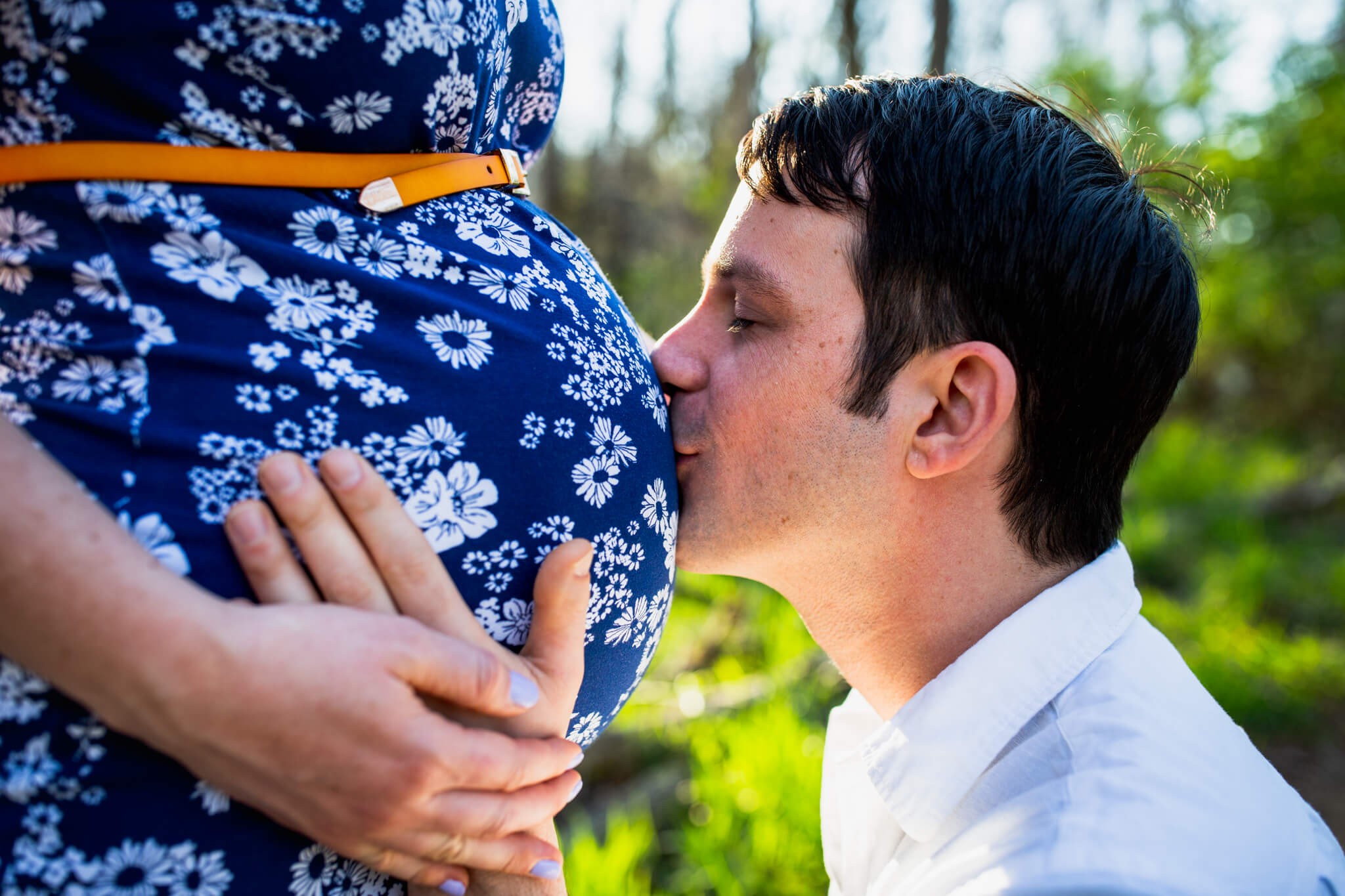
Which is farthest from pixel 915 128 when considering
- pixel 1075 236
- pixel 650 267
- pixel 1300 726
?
pixel 650 267

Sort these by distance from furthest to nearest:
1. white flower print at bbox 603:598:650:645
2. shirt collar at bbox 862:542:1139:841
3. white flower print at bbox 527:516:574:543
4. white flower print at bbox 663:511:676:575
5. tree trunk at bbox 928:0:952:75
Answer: tree trunk at bbox 928:0:952:75, shirt collar at bbox 862:542:1139:841, white flower print at bbox 663:511:676:575, white flower print at bbox 603:598:650:645, white flower print at bbox 527:516:574:543

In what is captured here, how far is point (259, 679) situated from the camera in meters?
0.92

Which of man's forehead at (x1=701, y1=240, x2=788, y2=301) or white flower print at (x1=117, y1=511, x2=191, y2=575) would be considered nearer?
white flower print at (x1=117, y1=511, x2=191, y2=575)

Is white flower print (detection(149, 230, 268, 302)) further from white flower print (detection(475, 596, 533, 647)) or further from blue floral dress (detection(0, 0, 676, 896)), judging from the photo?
white flower print (detection(475, 596, 533, 647))

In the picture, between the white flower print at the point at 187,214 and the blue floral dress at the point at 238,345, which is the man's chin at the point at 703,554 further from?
the white flower print at the point at 187,214

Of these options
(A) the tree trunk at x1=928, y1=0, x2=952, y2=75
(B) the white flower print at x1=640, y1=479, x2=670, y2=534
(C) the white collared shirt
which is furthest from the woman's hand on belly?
(A) the tree trunk at x1=928, y1=0, x2=952, y2=75

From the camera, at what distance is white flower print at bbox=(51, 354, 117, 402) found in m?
0.99

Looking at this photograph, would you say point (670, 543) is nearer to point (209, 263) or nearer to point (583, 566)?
point (583, 566)

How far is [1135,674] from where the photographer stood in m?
1.57

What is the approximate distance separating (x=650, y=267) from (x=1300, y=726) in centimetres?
589

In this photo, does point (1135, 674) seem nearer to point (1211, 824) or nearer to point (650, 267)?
point (1211, 824)

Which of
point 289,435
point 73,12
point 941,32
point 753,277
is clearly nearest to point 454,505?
point 289,435

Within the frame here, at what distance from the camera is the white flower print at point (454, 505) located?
3.67ft

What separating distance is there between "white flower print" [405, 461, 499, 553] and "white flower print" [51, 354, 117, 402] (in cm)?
34
